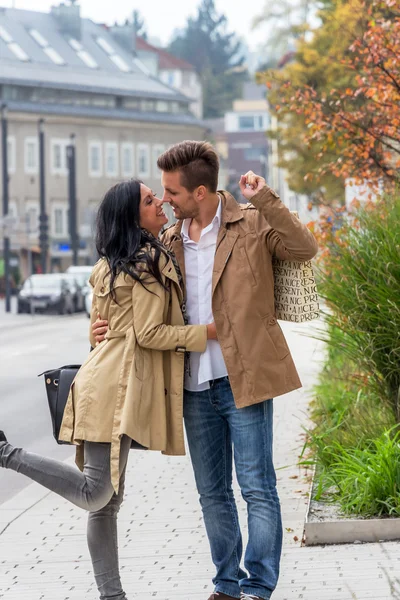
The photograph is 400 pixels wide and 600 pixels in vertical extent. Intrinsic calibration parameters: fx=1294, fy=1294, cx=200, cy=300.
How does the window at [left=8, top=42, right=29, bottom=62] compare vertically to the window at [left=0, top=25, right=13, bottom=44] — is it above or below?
below

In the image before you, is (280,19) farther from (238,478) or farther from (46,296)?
(238,478)

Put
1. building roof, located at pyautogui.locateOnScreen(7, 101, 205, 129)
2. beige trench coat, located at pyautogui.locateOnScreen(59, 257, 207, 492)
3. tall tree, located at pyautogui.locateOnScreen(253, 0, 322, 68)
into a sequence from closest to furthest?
beige trench coat, located at pyautogui.locateOnScreen(59, 257, 207, 492) < tall tree, located at pyautogui.locateOnScreen(253, 0, 322, 68) < building roof, located at pyautogui.locateOnScreen(7, 101, 205, 129)

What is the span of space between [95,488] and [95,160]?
266 ft

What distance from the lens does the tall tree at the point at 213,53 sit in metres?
142

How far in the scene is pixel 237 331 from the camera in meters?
4.85

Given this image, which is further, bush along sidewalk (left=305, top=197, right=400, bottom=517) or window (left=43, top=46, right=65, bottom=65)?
window (left=43, top=46, right=65, bottom=65)

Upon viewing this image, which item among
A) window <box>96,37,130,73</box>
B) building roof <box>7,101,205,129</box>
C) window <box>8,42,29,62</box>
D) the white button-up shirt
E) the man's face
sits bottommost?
the white button-up shirt

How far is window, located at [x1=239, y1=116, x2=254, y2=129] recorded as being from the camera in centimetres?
13362

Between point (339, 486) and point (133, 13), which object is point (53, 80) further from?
point (339, 486)

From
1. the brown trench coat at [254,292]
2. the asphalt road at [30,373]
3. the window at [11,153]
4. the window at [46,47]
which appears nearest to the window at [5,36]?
the window at [46,47]

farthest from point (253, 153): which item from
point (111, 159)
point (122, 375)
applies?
point (122, 375)

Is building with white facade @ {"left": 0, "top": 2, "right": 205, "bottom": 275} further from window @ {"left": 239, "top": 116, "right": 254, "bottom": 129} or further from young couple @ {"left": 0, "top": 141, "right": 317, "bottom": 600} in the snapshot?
young couple @ {"left": 0, "top": 141, "right": 317, "bottom": 600}

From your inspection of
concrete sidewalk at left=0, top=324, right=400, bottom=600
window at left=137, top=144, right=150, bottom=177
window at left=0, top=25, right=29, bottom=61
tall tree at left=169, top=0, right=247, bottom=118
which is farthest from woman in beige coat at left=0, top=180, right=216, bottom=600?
tall tree at left=169, top=0, right=247, bottom=118

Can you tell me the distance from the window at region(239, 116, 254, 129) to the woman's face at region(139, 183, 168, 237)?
427 feet
